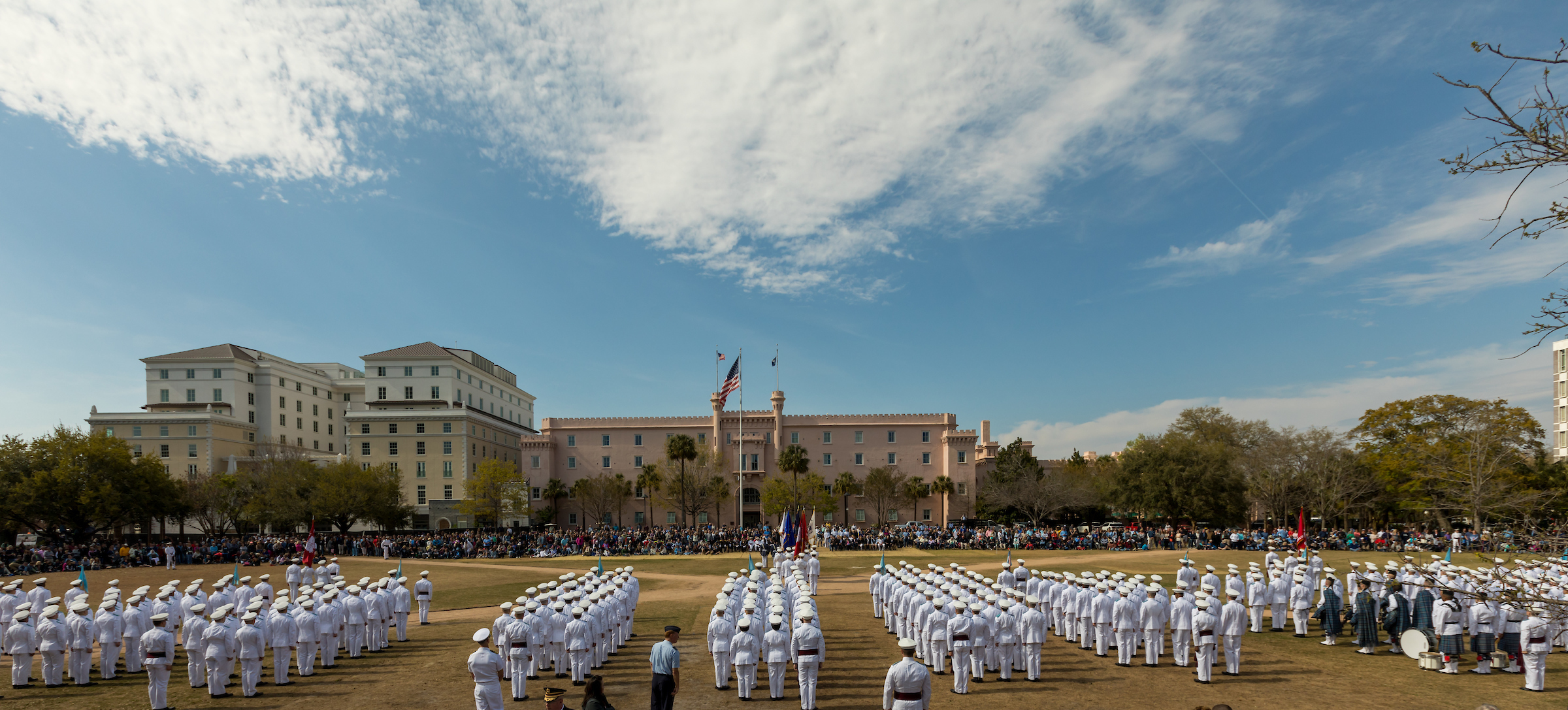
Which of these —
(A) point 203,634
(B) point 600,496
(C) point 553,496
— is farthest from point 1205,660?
(C) point 553,496


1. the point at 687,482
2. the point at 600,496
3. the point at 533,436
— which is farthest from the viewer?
the point at 533,436

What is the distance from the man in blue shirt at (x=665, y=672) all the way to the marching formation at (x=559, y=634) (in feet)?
8.10

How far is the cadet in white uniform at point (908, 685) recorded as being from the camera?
9.02 m

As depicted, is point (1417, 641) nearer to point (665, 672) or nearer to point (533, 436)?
point (665, 672)

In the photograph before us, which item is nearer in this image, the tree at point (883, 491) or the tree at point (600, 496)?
the tree at point (883, 491)

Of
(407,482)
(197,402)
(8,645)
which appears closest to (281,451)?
(407,482)

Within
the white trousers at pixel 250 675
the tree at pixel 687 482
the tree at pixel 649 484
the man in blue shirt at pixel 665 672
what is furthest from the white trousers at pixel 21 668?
the tree at pixel 649 484

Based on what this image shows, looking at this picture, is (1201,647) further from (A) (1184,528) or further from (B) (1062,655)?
(A) (1184,528)

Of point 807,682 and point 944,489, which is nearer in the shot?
point 807,682

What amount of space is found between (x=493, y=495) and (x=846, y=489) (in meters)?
32.9

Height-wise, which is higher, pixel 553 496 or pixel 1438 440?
pixel 1438 440

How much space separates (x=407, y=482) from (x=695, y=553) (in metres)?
41.2

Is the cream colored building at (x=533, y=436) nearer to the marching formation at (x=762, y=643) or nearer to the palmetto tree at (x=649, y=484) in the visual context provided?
Answer: the palmetto tree at (x=649, y=484)

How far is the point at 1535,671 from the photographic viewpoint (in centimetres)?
1445
